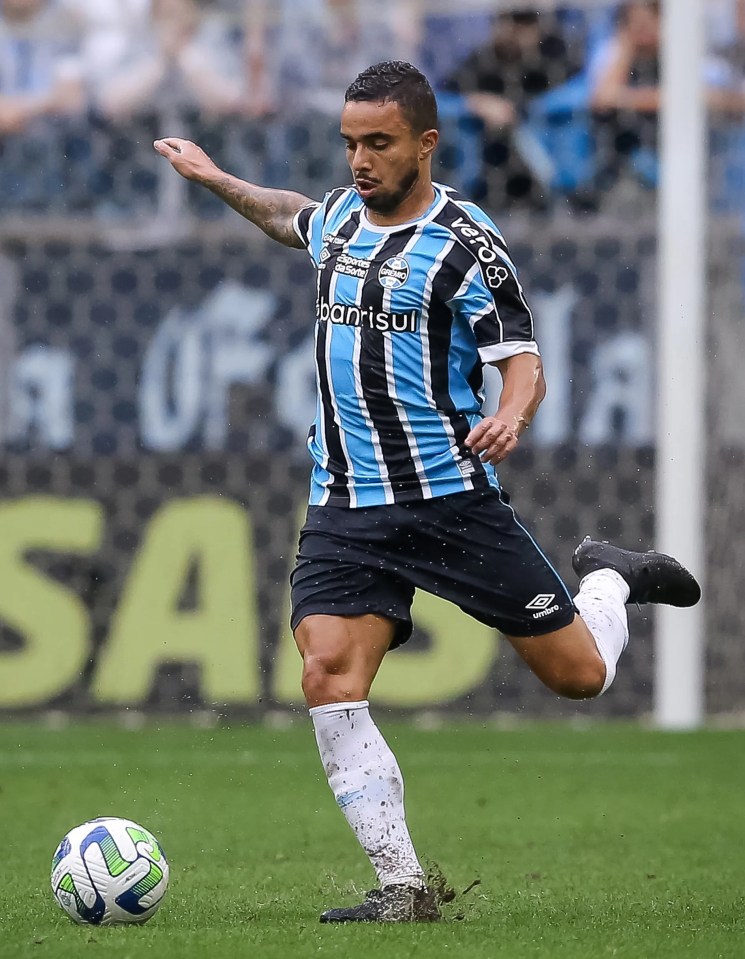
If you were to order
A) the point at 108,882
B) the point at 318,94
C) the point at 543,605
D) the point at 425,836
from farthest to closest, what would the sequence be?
the point at 318,94, the point at 425,836, the point at 543,605, the point at 108,882

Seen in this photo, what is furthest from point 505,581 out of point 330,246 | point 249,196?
point 249,196

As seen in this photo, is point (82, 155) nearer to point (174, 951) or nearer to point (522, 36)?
point (522, 36)

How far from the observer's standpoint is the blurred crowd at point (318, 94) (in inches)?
418

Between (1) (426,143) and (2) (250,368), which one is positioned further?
(2) (250,368)

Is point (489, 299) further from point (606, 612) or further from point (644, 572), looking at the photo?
point (644, 572)

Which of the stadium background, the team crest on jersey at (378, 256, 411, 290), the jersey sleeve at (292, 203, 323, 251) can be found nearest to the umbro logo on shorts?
the team crest on jersey at (378, 256, 411, 290)

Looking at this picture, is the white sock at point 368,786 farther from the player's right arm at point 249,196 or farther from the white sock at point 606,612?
the player's right arm at point 249,196

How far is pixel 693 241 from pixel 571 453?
50.1 inches

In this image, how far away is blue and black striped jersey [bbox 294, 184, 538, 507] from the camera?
4.95 m

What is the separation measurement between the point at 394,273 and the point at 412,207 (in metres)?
0.20

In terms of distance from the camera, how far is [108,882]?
4.61 m

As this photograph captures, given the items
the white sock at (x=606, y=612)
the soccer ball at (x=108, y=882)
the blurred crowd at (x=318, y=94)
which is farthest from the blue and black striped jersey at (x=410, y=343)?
the blurred crowd at (x=318, y=94)

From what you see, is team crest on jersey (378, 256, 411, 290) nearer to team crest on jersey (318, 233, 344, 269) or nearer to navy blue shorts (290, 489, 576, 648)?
team crest on jersey (318, 233, 344, 269)

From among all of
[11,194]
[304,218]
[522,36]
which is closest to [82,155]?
[11,194]
